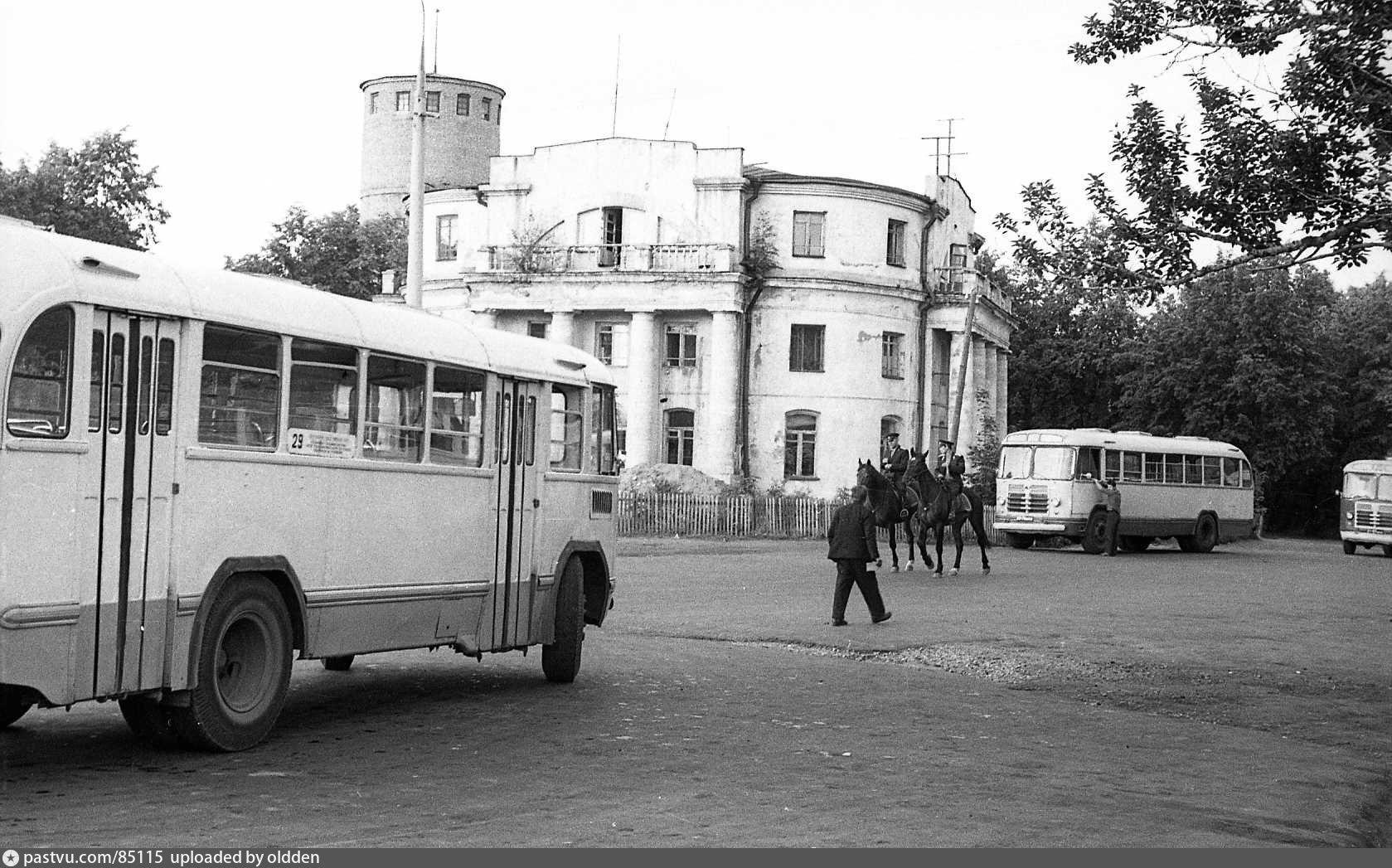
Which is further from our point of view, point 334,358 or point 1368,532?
point 1368,532

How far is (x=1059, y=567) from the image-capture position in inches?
1372

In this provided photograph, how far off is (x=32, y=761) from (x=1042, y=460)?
3647 cm

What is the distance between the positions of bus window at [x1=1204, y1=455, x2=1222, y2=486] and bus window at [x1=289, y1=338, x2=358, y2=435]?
40.0 meters

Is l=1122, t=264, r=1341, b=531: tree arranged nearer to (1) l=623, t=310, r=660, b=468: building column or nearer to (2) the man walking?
(1) l=623, t=310, r=660, b=468: building column

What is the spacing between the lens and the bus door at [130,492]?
9359 mm

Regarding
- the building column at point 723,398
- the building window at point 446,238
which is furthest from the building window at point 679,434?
the building window at point 446,238

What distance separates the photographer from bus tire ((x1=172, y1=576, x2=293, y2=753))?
1016cm

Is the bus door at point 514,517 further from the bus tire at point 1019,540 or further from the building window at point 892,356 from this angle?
the building window at point 892,356

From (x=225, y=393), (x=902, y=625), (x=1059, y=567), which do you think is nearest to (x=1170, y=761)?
(x=225, y=393)

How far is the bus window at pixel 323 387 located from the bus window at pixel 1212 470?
131 feet

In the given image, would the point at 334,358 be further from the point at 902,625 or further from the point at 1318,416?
the point at 1318,416

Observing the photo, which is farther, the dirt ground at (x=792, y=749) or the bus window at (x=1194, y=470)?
the bus window at (x=1194, y=470)

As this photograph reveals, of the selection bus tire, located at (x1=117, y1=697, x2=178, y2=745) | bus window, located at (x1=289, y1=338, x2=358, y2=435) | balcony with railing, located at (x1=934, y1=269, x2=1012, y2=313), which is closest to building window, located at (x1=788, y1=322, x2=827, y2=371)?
balcony with railing, located at (x1=934, y1=269, x2=1012, y2=313)

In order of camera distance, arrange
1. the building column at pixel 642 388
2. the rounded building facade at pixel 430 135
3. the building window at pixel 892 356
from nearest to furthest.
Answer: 1. the building column at pixel 642 388
2. the building window at pixel 892 356
3. the rounded building facade at pixel 430 135
